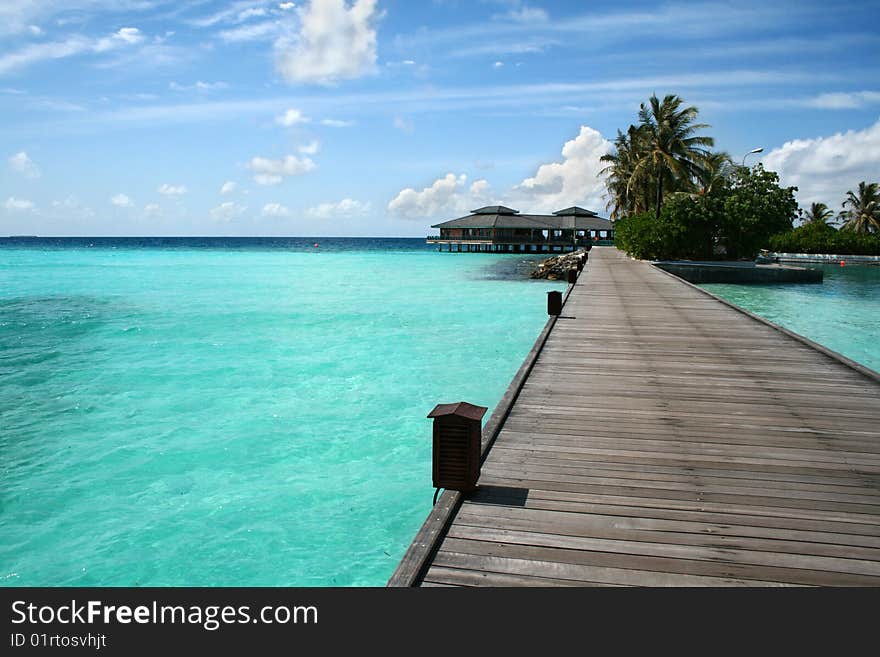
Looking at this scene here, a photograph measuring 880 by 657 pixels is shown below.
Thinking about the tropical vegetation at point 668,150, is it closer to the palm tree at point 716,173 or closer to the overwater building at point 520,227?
the palm tree at point 716,173

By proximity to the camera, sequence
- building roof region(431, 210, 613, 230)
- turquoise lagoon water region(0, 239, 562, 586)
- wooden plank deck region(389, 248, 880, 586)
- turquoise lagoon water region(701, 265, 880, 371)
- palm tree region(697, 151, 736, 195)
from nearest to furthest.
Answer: wooden plank deck region(389, 248, 880, 586)
turquoise lagoon water region(0, 239, 562, 586)
turquoise lagoon water region(701, 265, 880, 371)
palm tree region(697, 151, 736, 195)
building roof region(431, 210, 613, 230)

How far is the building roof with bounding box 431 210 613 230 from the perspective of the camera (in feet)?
216

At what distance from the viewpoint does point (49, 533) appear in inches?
239

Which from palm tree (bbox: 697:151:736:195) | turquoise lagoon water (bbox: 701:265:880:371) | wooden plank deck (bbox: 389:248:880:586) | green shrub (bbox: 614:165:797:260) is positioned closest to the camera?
wooden plank deck (bbox: 389:248:880:586)

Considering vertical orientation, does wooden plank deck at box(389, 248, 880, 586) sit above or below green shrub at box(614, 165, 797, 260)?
below

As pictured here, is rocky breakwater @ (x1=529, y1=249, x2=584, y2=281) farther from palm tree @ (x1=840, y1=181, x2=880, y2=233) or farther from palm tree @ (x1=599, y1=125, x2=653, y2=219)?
palm tree @ (x1=840, y1=181, x2=880, y2=233)

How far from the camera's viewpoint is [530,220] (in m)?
67.4

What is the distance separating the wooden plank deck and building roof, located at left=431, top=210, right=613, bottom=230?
195ft

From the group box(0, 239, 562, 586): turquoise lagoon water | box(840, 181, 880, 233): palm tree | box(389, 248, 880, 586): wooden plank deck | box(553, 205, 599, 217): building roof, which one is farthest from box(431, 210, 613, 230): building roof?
box(389, 248, 880, 586): wooden plank deck

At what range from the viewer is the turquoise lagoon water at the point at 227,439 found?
18.8 feet

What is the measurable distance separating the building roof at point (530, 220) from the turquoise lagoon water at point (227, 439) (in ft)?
152

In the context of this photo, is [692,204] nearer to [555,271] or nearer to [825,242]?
[555,271]
